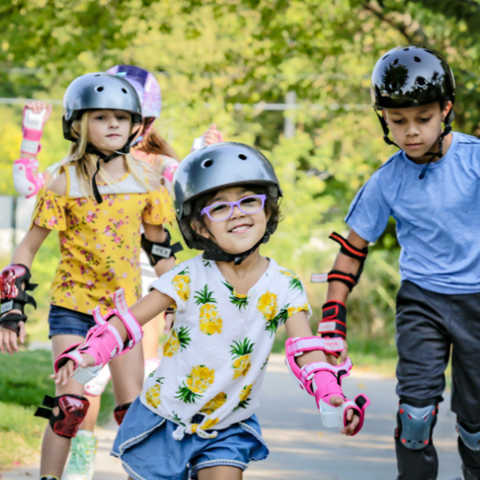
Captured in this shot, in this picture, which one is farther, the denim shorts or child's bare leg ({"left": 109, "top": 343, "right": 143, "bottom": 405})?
child's bare leg ({"left": 109, "top": 343, "right": 143, "bottom": 405})

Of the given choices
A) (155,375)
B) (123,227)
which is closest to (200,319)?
(155,375)

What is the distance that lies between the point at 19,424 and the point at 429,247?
3597 millimetres

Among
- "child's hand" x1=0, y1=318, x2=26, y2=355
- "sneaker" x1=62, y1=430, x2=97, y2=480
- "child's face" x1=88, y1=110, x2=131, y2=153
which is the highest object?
"child's face" x1=88, y1=110, x2=131, y2=153

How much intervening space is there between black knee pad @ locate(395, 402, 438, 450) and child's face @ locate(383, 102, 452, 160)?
3.96 feet

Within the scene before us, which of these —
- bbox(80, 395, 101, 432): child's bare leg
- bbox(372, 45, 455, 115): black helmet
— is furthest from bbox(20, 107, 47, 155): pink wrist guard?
bbox(372, 45, 455, 115): black helmet

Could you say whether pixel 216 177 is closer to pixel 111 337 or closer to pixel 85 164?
pixel 111 337

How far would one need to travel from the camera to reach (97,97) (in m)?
4.52

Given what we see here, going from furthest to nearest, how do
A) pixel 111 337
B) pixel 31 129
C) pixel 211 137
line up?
pixel 211 137
pixel 31 129
pixel 111 337

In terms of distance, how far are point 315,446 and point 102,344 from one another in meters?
3.53

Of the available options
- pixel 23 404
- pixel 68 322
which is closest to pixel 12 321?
pixel 68 322

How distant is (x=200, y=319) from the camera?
10.9 ft

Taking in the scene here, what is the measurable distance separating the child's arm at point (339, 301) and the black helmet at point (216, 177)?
0.70m

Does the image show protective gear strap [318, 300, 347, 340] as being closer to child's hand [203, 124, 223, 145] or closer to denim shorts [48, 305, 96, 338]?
denim shorts [48, 305, 96, 338]

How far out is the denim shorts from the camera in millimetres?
4355
